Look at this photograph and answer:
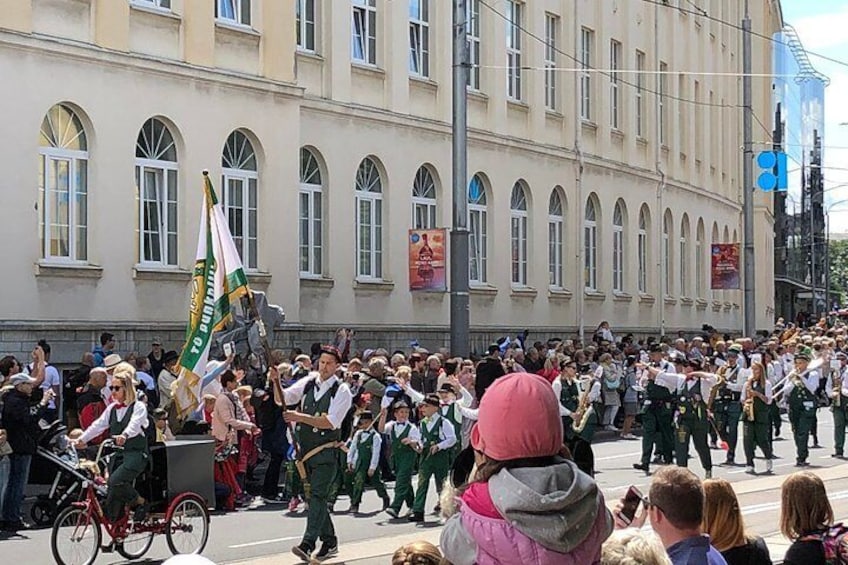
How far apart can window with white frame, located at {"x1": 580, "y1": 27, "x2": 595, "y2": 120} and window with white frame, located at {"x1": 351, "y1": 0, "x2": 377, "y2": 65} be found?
33.3ft

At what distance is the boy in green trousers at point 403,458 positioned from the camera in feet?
57.6

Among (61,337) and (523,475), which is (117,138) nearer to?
(61,337)

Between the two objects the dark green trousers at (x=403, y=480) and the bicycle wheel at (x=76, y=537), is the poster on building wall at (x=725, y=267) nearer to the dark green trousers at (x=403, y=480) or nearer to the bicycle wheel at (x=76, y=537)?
the dark green trousers at (x=403, y=480)

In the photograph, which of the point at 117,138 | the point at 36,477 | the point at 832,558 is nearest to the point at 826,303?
the point at 117,138

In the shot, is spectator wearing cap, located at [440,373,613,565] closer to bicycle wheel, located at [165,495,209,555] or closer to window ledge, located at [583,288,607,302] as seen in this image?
bicycle wheel, located at [165,495,209,555]

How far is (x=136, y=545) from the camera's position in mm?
14258

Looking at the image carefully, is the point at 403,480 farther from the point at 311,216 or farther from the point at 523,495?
the point at 523,495

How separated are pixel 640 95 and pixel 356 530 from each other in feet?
102

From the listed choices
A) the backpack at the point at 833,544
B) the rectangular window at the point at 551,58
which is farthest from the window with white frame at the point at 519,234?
the backpack at the point at 833,544

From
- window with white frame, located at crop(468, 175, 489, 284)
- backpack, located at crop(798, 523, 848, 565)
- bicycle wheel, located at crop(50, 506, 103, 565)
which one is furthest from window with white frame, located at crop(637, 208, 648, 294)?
backpack, located at crop(798, 523, 848, 565)

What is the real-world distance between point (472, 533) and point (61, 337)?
64.9 feet

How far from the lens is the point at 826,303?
3644 inches

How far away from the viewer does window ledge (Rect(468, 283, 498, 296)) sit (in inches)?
1387

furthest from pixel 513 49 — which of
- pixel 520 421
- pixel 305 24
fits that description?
pixel 520 421
